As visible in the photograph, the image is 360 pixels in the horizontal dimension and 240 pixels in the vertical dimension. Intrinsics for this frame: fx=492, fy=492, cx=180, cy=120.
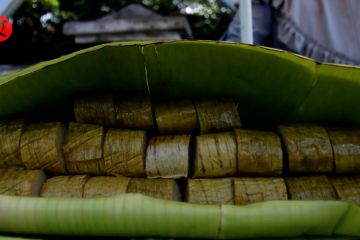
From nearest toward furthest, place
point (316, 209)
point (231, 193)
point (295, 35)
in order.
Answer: point (316, 209)
point (231, 193)
point (295, 35)

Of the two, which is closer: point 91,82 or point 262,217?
point 262,217

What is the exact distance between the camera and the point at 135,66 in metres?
0.98

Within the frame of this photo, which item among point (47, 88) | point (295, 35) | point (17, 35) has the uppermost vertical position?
point (47, 88)

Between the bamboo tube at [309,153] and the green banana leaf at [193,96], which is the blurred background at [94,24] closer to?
the green banana leaf at [193,96]

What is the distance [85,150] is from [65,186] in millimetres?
80

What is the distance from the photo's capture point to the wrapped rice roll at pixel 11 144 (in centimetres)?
100

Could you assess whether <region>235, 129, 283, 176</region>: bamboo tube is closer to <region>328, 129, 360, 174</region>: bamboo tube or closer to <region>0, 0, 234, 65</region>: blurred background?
<region>328, 129, 360, 174</region>: bamboo tube

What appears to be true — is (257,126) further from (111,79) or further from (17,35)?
(17,35)

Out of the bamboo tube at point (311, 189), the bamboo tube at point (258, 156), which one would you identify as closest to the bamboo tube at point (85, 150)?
the bamboo tube at point (258, 156)

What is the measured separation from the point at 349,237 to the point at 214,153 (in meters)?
0.28

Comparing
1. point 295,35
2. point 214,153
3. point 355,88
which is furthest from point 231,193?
point 295,35

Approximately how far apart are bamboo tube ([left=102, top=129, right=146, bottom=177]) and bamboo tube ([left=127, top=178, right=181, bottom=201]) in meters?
0.02

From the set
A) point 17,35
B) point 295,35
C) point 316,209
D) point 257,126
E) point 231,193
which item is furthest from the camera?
point 17,35

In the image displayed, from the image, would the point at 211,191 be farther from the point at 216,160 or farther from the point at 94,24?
the point at 94,24
